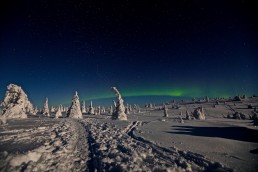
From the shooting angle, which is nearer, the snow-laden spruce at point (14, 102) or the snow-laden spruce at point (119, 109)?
the snow-laden spruce at point (119, 109)

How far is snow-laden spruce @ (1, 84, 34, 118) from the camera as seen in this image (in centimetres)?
5097

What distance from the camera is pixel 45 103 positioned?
7919 cm

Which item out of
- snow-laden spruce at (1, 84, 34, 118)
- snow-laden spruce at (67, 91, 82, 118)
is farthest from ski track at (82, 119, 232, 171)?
snow-laden spruce at (1, 84, 34, 118)

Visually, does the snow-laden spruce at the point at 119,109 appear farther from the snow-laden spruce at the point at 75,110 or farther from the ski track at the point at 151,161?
the ski track at the point at 151,161

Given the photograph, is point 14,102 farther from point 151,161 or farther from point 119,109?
point 151,161

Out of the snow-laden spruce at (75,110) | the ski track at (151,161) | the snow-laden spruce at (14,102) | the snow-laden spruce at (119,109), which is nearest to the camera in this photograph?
the ski track at (151,161)

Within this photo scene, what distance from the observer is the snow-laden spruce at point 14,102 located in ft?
167

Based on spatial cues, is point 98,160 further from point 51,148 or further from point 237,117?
point 237,117

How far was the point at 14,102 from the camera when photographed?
53.1 m

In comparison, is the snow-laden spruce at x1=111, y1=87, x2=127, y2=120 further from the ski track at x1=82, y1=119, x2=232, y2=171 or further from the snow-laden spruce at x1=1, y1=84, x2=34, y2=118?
the snow-laden spruce at x1=1, y1=84, x2=34, y2=118

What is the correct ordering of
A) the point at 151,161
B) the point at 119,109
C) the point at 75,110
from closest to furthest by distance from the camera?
the point at 151,161 → the point at 119,109 → the point at 75,110

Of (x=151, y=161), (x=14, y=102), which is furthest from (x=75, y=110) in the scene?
(x=151, y=161)

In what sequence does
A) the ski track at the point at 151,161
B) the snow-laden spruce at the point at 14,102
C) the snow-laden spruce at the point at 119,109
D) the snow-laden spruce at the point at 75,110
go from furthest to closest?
the snow-laden spruce at the point at 75,110 → the snow-laden spruce at the point at 14,102 → the snow-laden spruce at the point at 119,109 → the ski track at the point at 151,161

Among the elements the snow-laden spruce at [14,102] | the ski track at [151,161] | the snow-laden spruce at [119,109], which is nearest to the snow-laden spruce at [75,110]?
the snow-laden spruce at [14,102]
